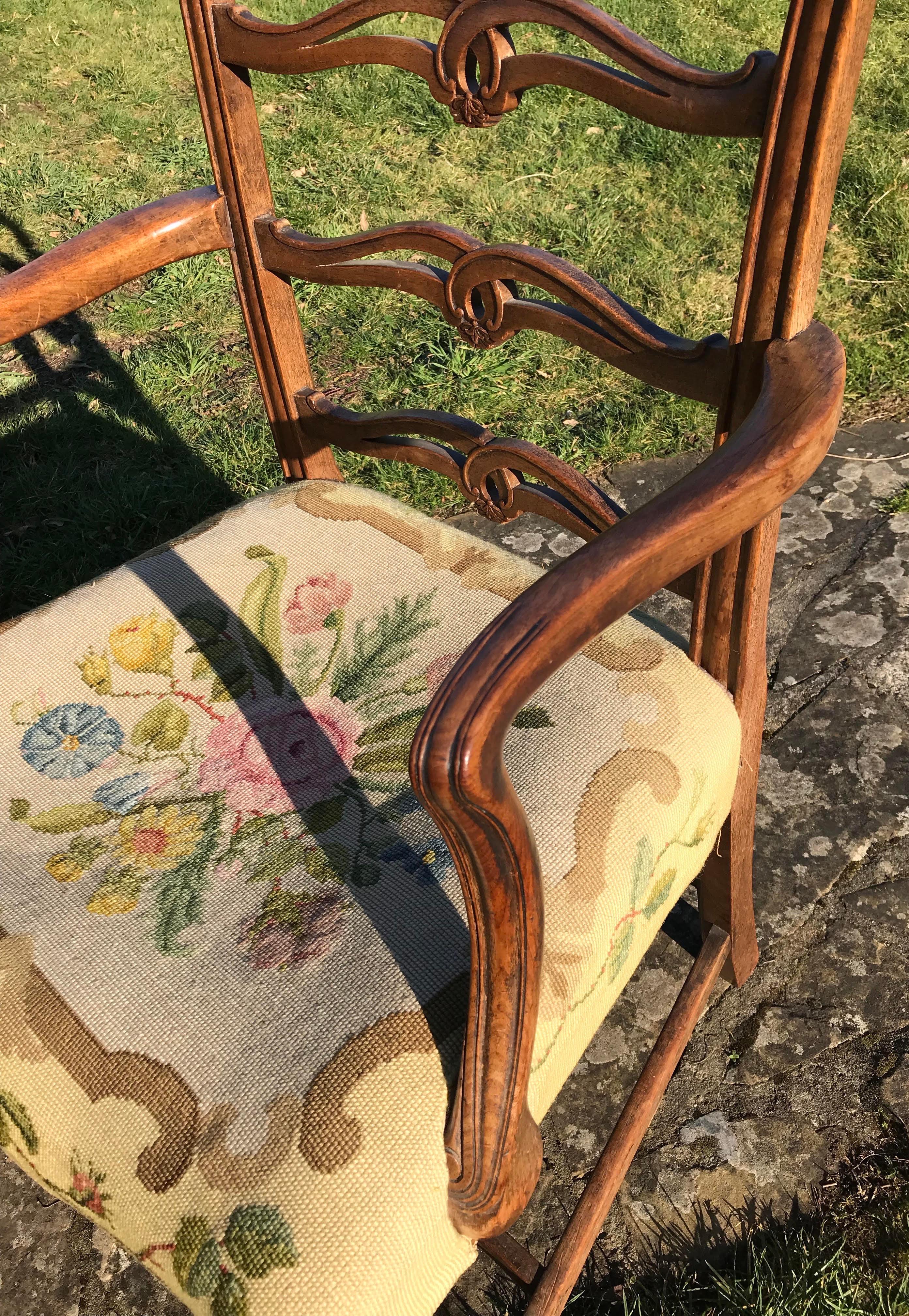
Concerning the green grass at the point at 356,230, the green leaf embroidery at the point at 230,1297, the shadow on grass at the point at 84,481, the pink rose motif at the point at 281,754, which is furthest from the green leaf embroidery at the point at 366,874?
the green grass at the point at 356,230

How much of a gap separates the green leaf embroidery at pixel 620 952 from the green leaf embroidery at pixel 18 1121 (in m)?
0.49

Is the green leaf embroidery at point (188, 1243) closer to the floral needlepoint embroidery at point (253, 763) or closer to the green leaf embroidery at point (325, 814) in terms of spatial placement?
the floral needlepoint embroidery at point (253, 763)

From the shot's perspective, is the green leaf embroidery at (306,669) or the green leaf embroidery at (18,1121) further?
the green leaf embroidery at (306,669)

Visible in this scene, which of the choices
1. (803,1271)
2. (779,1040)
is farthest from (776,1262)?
(779,1040)

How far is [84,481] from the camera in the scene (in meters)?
2.54

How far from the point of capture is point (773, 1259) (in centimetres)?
129

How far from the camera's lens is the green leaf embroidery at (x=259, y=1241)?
74 centimetres

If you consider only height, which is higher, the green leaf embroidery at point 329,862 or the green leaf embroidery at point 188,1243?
the green leaf embroidery at point 329,862

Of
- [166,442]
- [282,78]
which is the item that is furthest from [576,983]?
[282,78]

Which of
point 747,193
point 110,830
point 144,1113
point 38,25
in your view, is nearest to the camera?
point 144,1113

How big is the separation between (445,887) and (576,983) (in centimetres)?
13

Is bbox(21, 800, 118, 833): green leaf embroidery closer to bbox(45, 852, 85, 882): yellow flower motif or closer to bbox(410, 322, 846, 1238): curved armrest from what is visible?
bbox(45, 852, 85, 882): yellow flower motif

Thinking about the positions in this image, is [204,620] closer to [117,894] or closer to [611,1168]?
[117,894]

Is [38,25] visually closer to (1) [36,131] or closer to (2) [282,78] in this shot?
(1) [36,131]
